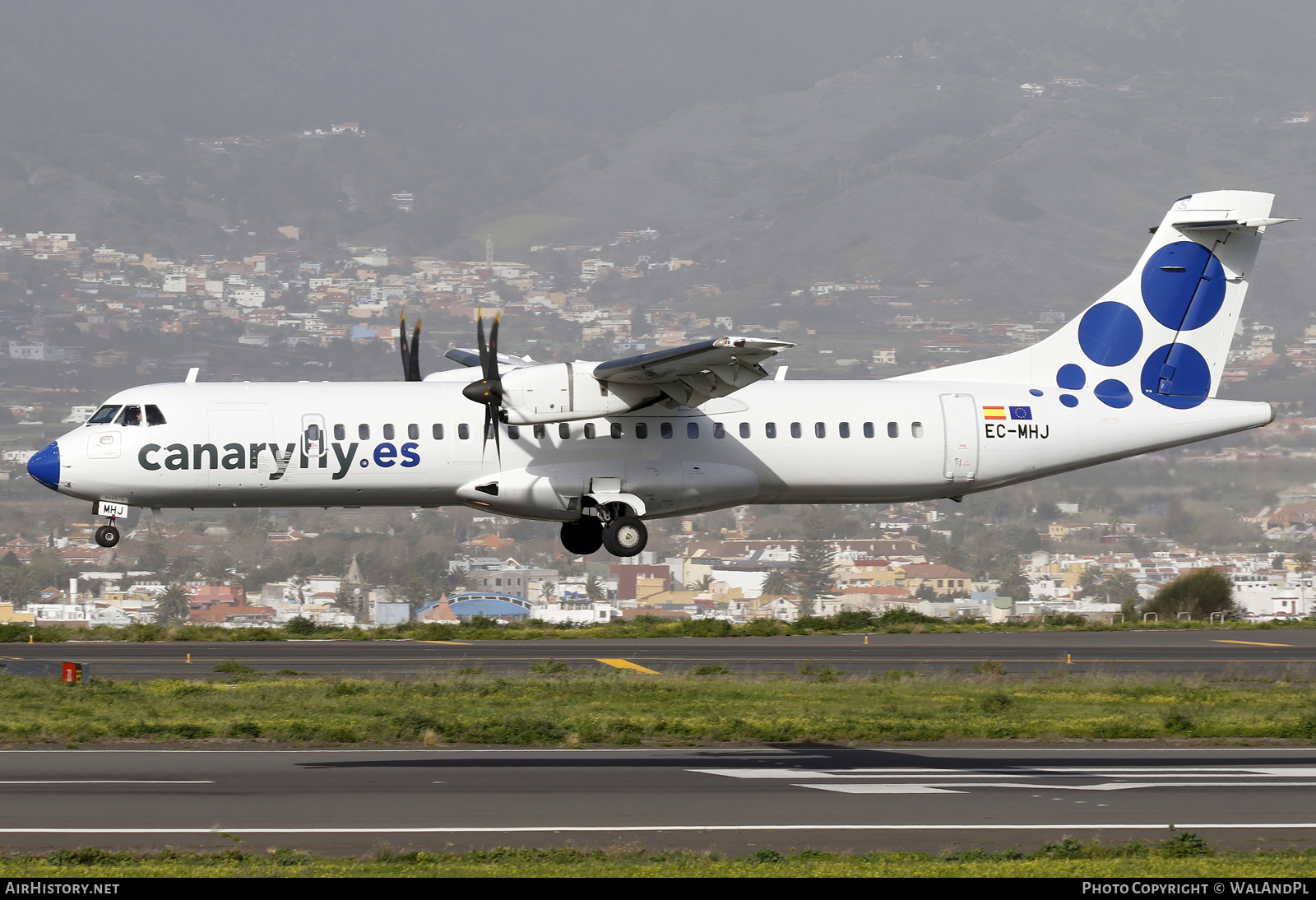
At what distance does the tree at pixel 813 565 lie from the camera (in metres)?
99.4

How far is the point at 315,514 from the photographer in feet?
480

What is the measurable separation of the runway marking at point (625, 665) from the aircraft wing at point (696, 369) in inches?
221

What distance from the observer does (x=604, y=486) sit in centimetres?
3294

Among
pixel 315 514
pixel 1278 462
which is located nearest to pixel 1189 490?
pixel 1278 462

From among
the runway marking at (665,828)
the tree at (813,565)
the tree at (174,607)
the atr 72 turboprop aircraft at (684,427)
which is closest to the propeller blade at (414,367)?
the atr 72 turboprop aircraft at (684,427)

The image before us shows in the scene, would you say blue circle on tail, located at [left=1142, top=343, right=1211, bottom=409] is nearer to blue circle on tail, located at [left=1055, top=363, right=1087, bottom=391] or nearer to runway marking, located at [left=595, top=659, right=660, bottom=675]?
blue circle on tail, located at [left=1055, top=363, right=1087, bottom=391]

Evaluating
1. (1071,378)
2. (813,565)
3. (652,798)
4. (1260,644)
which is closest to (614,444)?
(1071,378)

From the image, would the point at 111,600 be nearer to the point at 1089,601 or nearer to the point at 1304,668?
the point at 1089,601

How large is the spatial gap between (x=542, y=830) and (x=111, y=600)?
91.0 metres

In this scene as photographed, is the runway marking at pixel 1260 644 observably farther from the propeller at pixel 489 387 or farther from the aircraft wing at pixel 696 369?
→ the propeller at pixel 489 387

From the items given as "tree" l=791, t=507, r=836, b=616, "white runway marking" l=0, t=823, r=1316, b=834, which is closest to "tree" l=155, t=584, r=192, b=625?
"tree" l=791, t=507, r=836, b=616

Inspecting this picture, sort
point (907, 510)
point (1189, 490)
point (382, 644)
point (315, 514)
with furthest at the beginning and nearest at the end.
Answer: point (907, 510), point (315, 514), point (1189, 490), point (382, 644)

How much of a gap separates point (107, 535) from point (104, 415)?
259 cm

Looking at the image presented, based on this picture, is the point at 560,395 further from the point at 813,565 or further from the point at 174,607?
the point at 813,565
